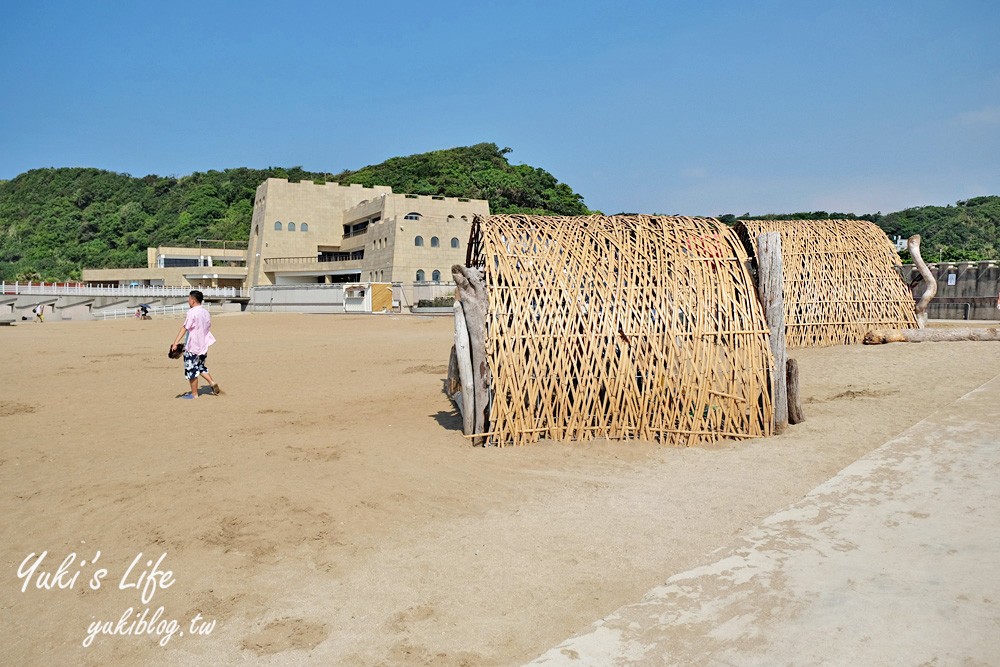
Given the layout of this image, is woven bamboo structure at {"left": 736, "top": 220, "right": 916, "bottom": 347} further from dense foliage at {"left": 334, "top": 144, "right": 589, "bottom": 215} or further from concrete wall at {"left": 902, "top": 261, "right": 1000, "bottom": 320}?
dense foliage at {"left": 334, "top": 144, "right": 589, "bottom": 215}

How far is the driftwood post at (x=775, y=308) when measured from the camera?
6.65m

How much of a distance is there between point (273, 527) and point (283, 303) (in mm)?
38640

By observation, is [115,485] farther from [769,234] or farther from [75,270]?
[75,270]

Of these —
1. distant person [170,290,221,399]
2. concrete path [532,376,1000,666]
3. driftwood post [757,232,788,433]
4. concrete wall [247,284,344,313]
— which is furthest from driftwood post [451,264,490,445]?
concrete wall [247,284,344,313]

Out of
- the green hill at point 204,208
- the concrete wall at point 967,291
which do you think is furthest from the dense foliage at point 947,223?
the concrete wall at point 967,291

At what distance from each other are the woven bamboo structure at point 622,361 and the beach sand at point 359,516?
28cm

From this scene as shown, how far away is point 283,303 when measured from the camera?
41.0 metres

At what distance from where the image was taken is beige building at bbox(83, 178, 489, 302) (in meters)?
46.2

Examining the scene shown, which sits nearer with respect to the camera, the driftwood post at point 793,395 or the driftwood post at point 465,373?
the driftwood post at point 465,373

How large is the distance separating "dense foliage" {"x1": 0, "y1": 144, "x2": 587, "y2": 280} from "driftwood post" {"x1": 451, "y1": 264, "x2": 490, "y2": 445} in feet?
174

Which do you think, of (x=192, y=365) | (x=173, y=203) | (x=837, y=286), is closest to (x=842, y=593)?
(x=192, y=365)

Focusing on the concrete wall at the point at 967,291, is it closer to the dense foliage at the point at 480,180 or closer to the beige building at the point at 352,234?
the beige building at the point at 352,234

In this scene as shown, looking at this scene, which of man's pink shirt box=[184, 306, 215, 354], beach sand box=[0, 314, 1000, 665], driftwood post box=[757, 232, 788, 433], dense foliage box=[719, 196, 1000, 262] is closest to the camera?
beach sand box=[0, 314, 1000, 665]

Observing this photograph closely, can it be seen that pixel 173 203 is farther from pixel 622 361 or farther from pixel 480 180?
pixel 622 361
